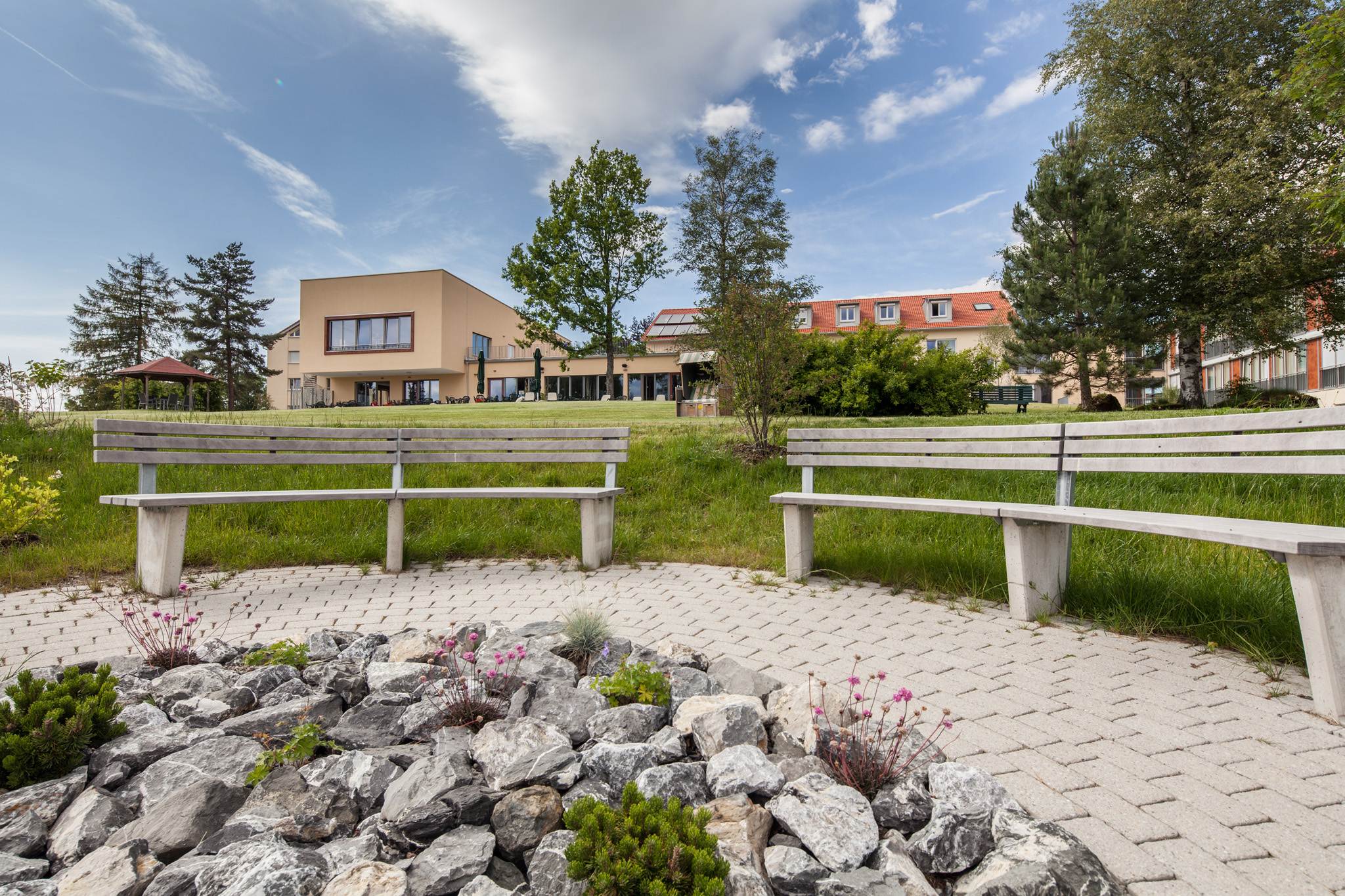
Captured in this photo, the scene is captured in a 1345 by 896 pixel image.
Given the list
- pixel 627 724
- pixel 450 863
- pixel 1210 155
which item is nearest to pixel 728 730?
pixel 627 724

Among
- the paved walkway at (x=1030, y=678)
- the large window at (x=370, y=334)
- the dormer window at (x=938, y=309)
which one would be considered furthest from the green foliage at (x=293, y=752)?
the dormer window at (x=938, y=309)

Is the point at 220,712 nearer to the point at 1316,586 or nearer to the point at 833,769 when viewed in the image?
the point at 833,769

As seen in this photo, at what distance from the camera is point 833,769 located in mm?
1966

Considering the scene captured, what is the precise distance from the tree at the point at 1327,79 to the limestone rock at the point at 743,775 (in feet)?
37.7

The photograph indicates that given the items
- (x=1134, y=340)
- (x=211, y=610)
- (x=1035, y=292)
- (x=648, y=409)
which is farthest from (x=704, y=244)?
(x=211, y=610)

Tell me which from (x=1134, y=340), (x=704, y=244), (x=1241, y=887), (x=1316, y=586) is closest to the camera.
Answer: (x=1241, y=887)

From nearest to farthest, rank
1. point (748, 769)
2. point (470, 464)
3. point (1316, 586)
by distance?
point (748, 769) < point (1316, 586) < point (470, 464)

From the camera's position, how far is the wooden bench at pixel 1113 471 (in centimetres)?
236

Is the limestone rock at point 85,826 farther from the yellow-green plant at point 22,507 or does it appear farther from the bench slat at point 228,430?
the yellow-green plant at point 22,507

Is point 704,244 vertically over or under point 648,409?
over

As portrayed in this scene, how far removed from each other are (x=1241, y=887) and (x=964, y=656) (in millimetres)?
1593

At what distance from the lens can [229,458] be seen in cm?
496

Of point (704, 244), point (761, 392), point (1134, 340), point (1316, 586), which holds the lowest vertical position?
point (1316, 586)

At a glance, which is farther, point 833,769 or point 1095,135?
point 1095,135
